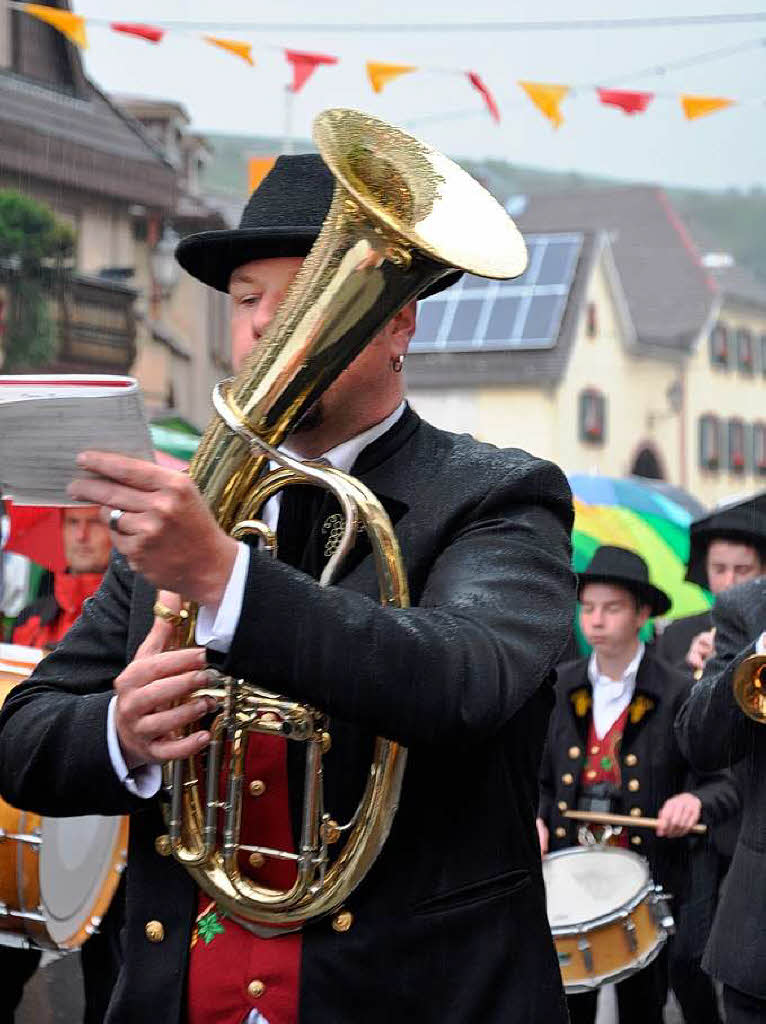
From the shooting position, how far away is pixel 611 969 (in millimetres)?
5195

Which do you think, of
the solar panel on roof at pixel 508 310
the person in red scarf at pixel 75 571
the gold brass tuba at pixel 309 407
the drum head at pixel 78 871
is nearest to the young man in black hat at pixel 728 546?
the person in red scarf at pixel 75 571

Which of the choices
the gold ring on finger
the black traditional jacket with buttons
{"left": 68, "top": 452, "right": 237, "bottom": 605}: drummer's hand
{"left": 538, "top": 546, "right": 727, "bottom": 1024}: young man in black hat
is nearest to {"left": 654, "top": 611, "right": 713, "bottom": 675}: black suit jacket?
{"left": 538, "top": 546, "right": 727, "bottom": 1024}: young man in black hat

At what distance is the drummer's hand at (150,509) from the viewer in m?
1.79

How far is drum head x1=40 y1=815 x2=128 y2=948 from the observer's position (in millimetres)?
4492

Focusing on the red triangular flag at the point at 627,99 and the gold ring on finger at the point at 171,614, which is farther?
the red triangular flag at the point at 627,99

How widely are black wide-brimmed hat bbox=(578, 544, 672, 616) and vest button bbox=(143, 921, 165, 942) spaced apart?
4223mm

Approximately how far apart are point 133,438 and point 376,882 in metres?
0.79

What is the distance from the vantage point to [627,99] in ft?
33.3

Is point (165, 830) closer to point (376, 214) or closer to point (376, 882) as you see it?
point (376, 882)

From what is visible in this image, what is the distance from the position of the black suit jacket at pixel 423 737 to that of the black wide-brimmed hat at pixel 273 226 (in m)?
0.31

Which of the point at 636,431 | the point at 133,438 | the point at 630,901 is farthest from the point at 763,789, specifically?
the point at 636,431

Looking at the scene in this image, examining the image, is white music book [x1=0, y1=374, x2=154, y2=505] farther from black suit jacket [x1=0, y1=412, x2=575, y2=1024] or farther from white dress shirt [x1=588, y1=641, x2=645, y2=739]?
white dress shirt [x1=588, y1=641, x2=645, y2=739]

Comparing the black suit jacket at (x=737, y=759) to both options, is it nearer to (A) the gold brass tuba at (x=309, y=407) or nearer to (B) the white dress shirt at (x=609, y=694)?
(A) the gold brass tuba at (x=309, y=407)

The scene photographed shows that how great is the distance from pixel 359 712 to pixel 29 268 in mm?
15560
